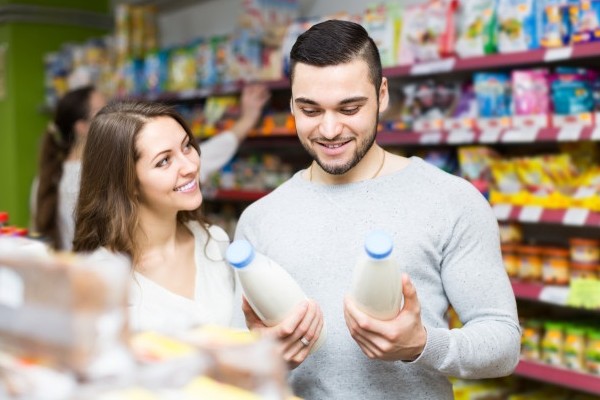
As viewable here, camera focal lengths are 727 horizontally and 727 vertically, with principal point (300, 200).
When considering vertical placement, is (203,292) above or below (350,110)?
below

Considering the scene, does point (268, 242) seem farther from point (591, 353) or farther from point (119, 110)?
point (591, 353)

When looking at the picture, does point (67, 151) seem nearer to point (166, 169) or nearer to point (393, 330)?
point (166, 169)

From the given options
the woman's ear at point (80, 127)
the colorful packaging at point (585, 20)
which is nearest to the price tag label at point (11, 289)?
the colorful packaging at point (585, 20)

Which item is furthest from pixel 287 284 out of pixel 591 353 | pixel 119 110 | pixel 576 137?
pixel 591 353

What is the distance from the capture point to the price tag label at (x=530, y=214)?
3.20 m

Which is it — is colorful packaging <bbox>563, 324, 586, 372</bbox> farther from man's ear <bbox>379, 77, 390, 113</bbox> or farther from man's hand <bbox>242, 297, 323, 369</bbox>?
man's hand <bbox>242, 297, 323, 369</bbox>

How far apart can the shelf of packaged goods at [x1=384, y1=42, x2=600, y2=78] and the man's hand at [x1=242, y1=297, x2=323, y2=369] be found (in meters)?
1.97

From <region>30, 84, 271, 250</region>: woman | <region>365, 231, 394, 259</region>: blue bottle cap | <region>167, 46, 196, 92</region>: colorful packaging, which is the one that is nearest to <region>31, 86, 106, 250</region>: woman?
<region>30, 84, 271, 250</region>: woman

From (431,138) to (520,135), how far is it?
1.55 feet

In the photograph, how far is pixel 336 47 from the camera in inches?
67.6

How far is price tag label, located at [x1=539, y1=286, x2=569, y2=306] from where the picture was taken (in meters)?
3.17

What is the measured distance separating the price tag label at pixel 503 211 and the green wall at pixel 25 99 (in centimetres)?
511

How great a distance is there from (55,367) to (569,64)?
10.9 feet

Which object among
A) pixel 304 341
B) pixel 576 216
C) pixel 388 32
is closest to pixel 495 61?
pixel 388 32
